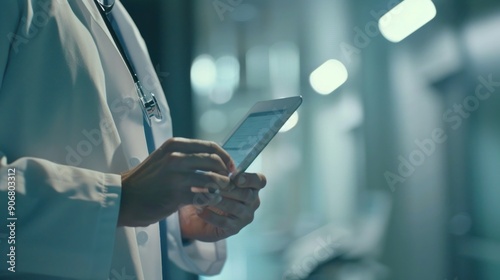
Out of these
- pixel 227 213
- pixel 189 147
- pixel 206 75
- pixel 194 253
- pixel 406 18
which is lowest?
pixel 194 253

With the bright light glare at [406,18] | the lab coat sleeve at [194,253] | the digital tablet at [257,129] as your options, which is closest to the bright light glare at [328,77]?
the bright light glare at [406,18]

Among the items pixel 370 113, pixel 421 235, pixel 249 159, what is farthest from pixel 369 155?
pixel 249 159

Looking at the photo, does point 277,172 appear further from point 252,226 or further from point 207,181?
point 207,181

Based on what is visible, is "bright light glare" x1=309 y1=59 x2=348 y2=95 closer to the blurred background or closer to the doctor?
the blurred background

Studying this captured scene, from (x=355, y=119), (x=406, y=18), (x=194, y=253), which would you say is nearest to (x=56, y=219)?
(x=194, y=253)

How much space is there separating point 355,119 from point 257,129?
234 centimetres

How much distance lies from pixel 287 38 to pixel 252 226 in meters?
1.19

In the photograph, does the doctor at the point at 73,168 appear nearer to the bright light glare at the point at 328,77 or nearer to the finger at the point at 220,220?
the finger at the point at 220,220

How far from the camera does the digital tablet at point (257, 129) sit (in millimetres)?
693

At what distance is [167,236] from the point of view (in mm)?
906

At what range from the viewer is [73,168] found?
64 cm

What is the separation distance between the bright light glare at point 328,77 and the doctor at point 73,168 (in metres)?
2.39

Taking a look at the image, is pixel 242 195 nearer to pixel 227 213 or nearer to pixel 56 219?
pixel 227 213

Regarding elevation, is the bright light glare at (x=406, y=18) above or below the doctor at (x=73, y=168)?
above
